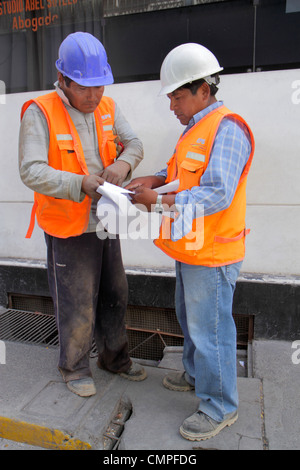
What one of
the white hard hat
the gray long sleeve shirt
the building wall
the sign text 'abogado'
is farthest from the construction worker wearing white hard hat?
the sign text 'abogado'

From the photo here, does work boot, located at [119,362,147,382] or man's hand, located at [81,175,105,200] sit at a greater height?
man's hand, located at [81,175,105,200]

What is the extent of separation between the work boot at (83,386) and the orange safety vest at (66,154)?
959 mm

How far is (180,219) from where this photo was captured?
1.83m

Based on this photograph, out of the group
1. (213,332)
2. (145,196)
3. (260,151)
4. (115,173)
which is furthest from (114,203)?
(260,151)

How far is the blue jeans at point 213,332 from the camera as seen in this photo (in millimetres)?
2029

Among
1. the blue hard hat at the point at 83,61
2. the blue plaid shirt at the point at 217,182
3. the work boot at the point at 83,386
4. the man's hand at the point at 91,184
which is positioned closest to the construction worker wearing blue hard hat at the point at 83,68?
the blue hard hat at the point at 83,61

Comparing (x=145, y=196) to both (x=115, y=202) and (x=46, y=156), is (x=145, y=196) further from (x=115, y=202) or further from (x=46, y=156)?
(x=46, y=156)

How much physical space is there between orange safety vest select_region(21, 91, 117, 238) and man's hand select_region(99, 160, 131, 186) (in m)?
0.12

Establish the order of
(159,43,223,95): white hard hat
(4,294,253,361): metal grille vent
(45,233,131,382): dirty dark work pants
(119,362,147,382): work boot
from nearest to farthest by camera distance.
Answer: (159,43,223,95): white hard hat
(45,233,131,382): dirty dark work pants
(119,362,147,382): work boot
(4,294,253,361): metal grille vent

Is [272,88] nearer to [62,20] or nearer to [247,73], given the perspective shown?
[247,73]

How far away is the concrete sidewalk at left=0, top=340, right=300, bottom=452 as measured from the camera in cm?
208

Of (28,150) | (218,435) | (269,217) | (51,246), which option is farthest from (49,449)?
(269,217)

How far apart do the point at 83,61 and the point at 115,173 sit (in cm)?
60

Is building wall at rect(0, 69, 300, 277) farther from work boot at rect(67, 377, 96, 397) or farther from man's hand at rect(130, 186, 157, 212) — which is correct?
man's hand at rect(130, 186, 157, 212)
